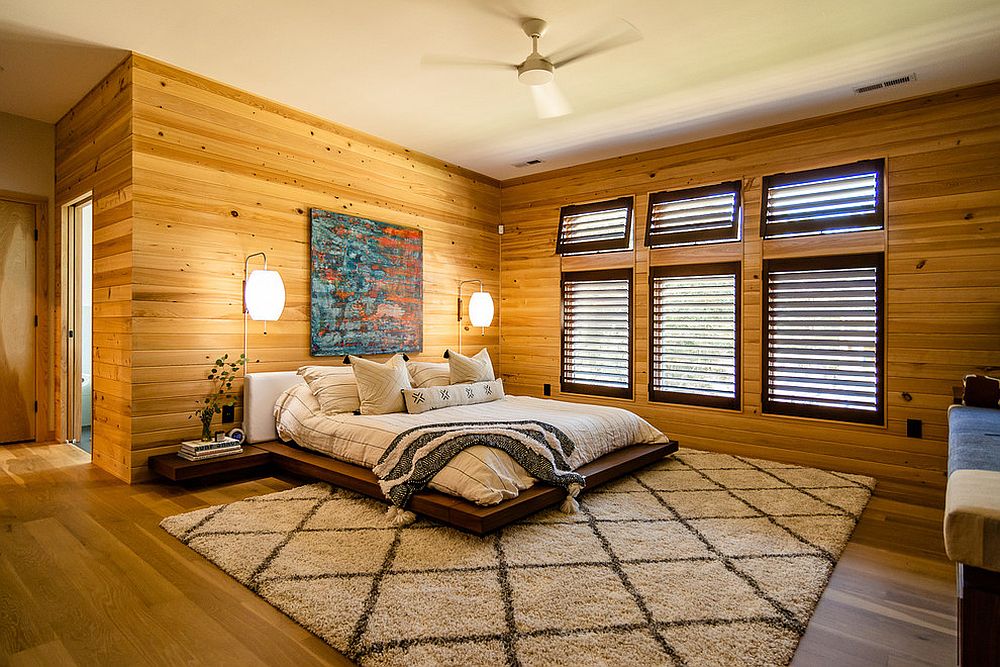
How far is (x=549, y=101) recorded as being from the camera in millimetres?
4426

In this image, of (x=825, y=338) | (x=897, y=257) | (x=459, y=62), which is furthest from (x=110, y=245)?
(x=897, y=257)

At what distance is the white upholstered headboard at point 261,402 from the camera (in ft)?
14.2

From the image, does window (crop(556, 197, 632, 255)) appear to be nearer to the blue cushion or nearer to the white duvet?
the white duvet

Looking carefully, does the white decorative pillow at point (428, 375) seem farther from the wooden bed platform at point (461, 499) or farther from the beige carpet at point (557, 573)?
the beige carpet at point (557, 573)

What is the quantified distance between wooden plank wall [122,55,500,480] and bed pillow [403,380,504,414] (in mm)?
1137

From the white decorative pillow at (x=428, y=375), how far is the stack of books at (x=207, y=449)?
1.45m

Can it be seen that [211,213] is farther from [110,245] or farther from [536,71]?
[536,71]

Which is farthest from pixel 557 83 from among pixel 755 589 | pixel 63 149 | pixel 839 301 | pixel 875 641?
pixel 63 149

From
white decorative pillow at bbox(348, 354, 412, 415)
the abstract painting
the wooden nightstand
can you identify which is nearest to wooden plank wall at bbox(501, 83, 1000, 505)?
the abstract painting

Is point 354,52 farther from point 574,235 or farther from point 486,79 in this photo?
point 574,235

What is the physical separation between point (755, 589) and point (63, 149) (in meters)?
6.25

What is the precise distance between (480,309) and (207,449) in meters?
3.13

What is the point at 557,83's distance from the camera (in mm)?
4121

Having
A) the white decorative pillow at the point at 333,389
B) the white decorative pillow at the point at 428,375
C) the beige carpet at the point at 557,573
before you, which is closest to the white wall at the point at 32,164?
the white decorative pillow at the point at 333,389
